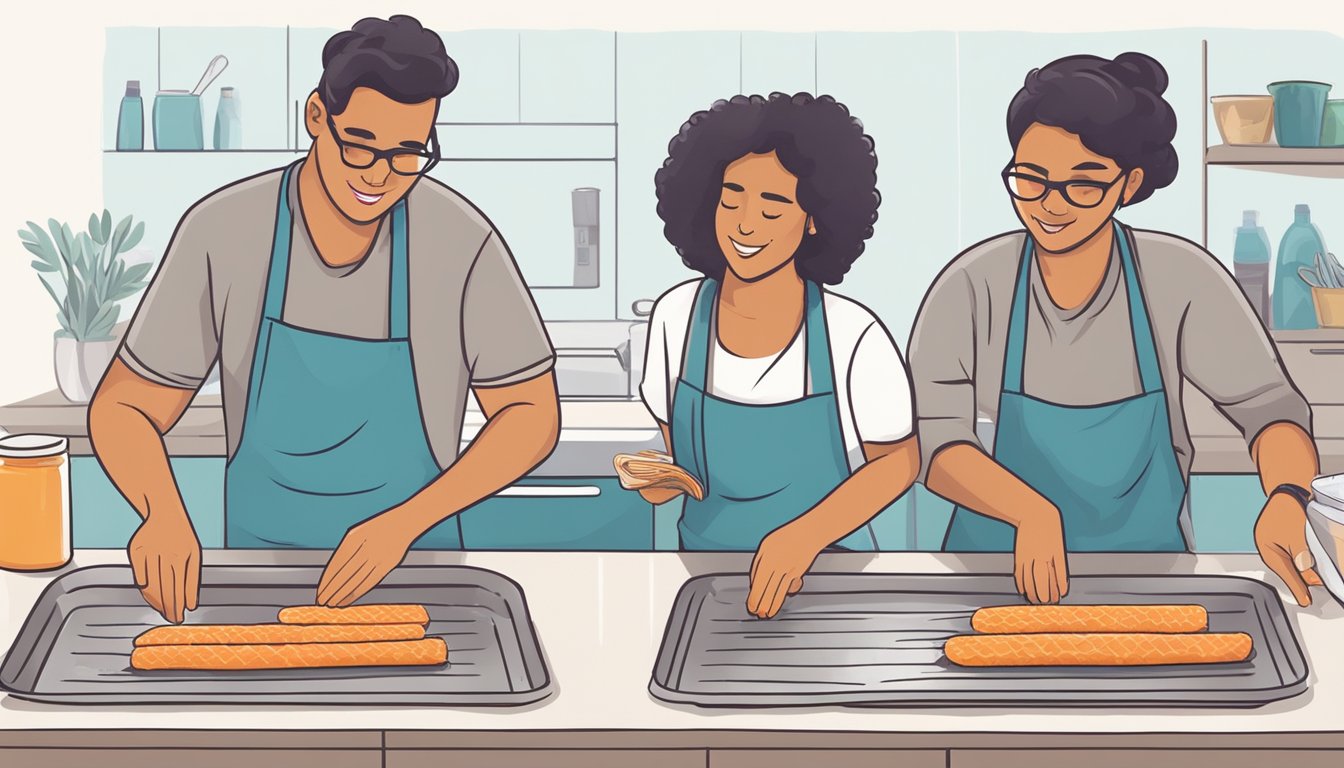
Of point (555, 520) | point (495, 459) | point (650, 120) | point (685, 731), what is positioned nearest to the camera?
Result: point (685, 731)

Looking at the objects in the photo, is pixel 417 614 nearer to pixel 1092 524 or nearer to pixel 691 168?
pixel 691 168

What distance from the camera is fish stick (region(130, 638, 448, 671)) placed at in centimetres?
124

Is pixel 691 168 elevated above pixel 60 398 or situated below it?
above

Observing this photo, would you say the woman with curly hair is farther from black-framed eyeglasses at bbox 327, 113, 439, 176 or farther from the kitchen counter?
the kitchen counter

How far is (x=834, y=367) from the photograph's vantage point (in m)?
2.04

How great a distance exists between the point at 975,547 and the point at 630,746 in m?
1.05

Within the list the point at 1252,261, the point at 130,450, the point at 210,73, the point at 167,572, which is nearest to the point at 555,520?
the point at 130,450

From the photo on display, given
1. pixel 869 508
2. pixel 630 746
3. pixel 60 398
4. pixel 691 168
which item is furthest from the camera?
pixel 60 398

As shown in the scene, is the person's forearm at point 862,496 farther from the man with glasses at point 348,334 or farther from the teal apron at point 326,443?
the teal apron at point 326,443

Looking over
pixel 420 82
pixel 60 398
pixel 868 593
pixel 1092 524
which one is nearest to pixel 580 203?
pixel 60 398

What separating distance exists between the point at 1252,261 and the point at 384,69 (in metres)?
2.41

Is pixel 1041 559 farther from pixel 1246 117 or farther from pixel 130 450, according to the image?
pixel 1246 117

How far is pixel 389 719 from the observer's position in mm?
1151

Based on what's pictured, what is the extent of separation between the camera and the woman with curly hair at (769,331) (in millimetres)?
1927
